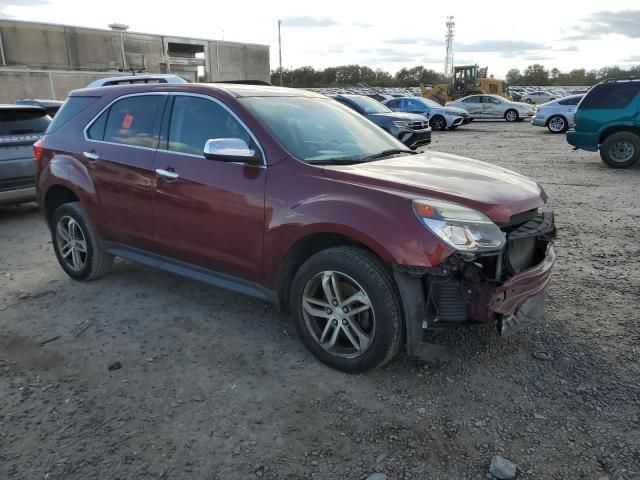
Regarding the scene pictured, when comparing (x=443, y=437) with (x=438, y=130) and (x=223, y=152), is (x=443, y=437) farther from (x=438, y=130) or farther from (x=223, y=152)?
(x=438, y=130)

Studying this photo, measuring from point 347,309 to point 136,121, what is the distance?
2.49 meters

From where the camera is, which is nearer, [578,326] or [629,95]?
[578,326]

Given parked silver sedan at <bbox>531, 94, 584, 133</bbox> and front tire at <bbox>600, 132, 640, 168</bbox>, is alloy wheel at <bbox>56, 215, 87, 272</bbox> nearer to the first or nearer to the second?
front tire at <bbox>600, 132, 640, 168</bbox>


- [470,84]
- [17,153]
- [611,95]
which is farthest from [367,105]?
[470,84]

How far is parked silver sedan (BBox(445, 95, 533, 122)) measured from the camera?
27031 millimetres

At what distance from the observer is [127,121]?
445 cm

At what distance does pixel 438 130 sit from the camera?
2408 cm

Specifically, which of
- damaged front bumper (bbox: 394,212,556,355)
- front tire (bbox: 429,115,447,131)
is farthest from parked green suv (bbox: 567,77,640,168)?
front tire (bbox: 429,115,447,131)

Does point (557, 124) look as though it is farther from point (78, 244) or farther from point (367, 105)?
point (78, 244)

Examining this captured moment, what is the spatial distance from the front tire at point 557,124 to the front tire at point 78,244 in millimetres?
20035

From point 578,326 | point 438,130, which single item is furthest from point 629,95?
point 438,130

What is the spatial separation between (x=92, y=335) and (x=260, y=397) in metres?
Answer: 1.63

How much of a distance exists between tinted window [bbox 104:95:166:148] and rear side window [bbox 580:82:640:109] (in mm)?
10068

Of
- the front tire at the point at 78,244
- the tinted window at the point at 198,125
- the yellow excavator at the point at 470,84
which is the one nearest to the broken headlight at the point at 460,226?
the tinted window at the point at 198,125
